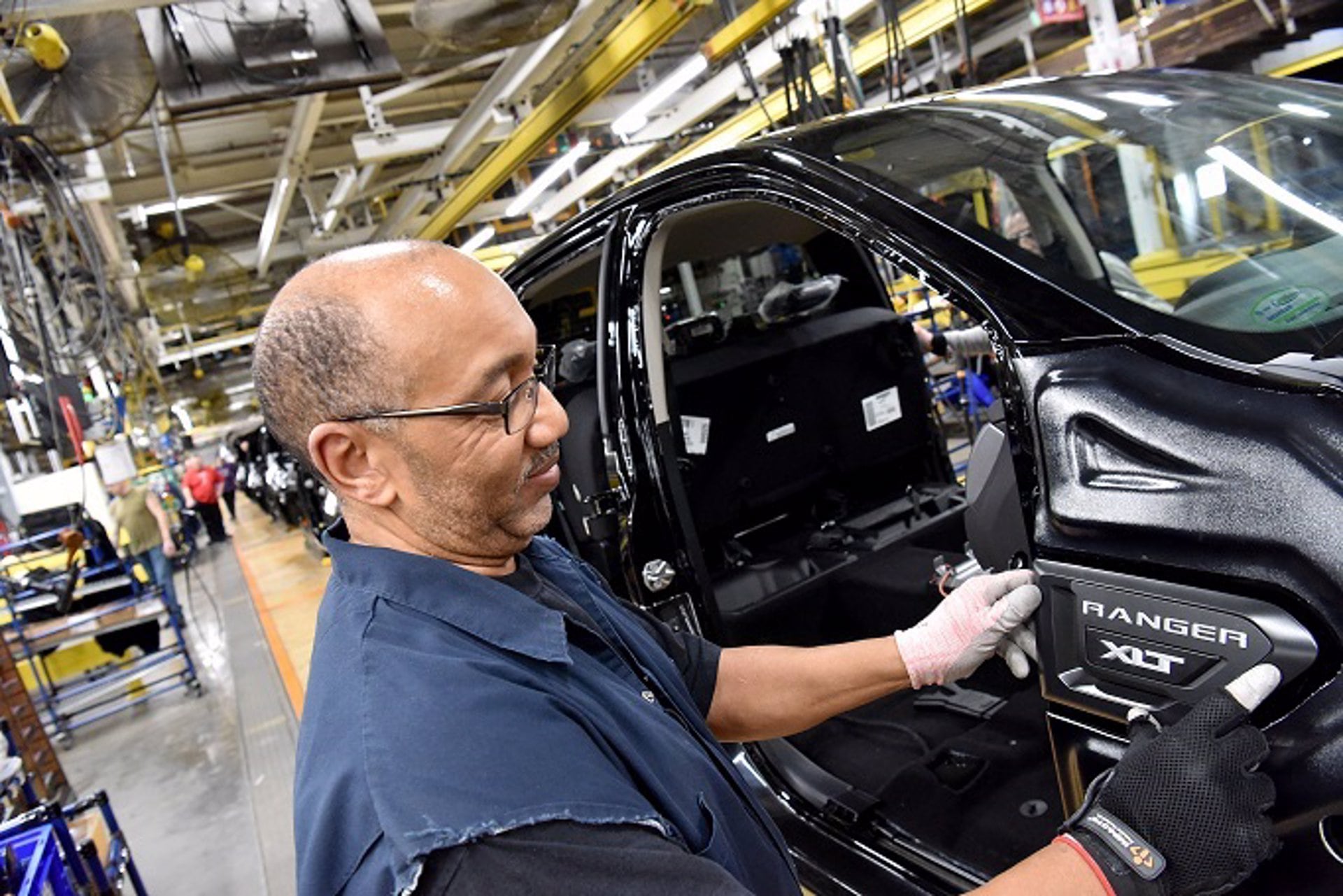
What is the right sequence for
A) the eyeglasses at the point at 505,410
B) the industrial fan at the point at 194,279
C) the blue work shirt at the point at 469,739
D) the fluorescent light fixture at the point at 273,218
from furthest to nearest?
the industrial fan at the point at 194,279
the fluorescent light fixture at the point at 273,218
the eyeglasses at the point at 505,410
the blue work shirt at the point at 469,739

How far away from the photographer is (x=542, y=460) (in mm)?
1240

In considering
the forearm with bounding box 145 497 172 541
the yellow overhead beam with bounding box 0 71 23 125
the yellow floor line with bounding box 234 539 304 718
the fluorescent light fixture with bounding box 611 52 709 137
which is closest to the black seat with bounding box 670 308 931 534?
the yellow floor line with bounding box 234 539 304 718

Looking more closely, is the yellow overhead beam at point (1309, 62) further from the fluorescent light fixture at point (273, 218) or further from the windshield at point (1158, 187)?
the fluorescent light fixture at point (273, 218)

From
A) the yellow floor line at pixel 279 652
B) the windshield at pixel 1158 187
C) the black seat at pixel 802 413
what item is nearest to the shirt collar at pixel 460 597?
the windshield at pixel 1158 187

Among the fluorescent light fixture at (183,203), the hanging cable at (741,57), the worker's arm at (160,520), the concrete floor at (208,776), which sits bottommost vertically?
the concrete floor at (208,776)

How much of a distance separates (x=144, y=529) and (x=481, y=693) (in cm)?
864

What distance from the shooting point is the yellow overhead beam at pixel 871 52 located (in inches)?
229

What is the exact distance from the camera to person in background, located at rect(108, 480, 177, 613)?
8.26 meters

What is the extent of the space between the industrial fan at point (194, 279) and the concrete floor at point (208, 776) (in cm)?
468

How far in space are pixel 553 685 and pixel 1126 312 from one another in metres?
0.90

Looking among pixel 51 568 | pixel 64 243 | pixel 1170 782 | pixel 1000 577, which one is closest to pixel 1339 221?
pixel 1000 577

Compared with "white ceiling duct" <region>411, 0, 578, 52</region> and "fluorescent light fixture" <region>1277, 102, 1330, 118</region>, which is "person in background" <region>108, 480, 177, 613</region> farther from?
"fluorescent light fixture" <region>1277, 102, 1330, 118</region>

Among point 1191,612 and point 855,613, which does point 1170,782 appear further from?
point 855,613

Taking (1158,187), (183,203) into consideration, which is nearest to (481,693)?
(1158,187)
